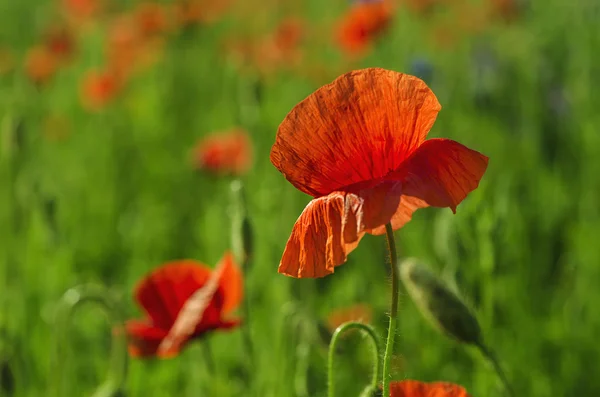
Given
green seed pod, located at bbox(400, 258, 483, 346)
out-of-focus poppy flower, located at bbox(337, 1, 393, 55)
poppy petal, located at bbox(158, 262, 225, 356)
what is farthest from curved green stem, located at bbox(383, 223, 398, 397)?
out-of-focus poppy flower, located at bbox(337, 1, 393, 55)

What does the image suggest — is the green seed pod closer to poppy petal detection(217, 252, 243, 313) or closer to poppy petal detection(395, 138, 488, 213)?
poppy petal detection(395, 138, 488, 213)

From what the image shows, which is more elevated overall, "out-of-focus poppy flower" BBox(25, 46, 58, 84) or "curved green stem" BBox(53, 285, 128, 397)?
"out-of-focus poppy flower" BBox(25, 46, 58, 84)

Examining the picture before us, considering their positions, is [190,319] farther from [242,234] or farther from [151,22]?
[151,22]

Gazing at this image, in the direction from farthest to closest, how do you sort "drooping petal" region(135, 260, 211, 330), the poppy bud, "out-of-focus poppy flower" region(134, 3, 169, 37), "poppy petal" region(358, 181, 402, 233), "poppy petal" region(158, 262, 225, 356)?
"out-of-focus poppy flower" region(134, 3, 169, 37), "drooping petal" region(135, 260, 211, 330), the poppy bud, "poppy petal" region(158, 262, 225, 356), "poppy petal" region(358, 181, 402, 233)

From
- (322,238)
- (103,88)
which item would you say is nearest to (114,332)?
(322,238)

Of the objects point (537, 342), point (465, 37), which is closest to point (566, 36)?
point (465, 37)

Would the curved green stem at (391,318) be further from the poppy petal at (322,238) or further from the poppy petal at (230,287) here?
the poppy petal at (230,287)

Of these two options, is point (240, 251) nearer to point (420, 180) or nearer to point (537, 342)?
point (420, 180)

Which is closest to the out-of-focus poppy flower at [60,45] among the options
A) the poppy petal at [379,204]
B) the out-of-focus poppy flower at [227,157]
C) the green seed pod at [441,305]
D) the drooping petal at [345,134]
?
the out-of-focus poppy flower at [227,157]
